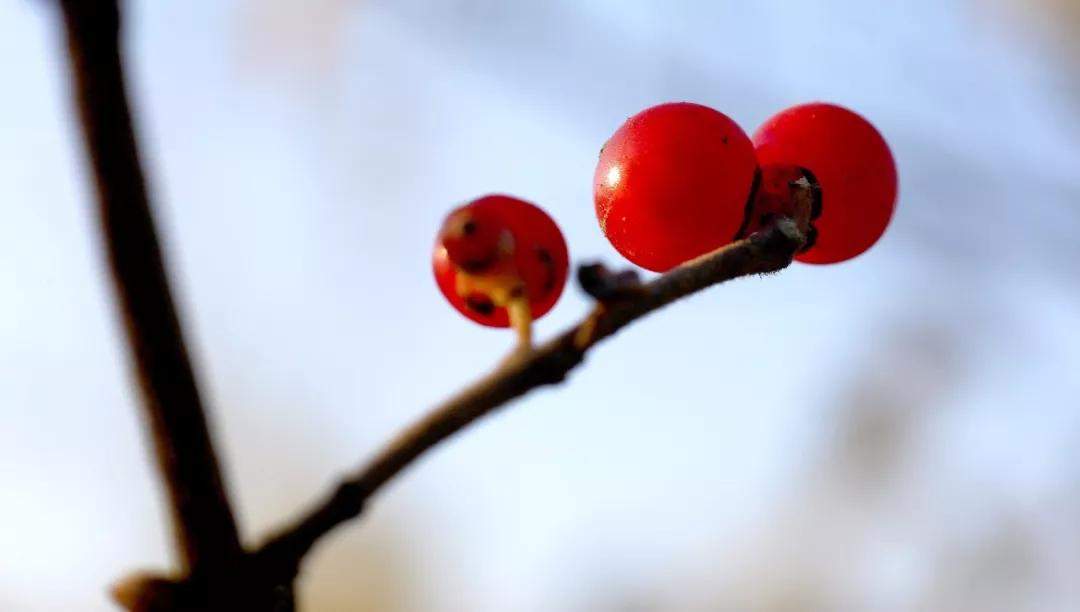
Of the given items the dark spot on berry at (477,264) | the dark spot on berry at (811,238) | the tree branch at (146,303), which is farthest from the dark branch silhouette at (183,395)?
the dark spot on berry at (811,238)

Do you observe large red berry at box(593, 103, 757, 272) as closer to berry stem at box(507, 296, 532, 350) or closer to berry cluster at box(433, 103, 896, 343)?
berry cluster at box(433, 103, 896, 343)

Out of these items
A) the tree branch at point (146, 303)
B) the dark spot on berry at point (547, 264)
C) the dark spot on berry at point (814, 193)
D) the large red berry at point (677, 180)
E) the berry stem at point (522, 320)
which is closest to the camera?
the tree branch at point (146, 303)

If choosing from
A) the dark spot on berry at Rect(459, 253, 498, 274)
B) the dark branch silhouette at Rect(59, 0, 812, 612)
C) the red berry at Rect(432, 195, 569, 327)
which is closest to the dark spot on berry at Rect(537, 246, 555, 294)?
the red berry at Rect(432, 195, 569, 327)

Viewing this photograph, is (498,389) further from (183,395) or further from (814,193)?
(814,193)

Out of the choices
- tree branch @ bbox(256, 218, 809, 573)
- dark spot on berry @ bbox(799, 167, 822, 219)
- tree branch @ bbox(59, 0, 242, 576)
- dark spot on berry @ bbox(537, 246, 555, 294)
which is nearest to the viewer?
tree branch @ bbox(59, 0, 242, 576)

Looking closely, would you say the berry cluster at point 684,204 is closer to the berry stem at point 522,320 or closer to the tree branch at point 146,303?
the berry stem at point 522,320

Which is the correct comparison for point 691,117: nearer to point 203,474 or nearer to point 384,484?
point 384,484

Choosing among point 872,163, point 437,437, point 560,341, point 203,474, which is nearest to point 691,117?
point 872,163
